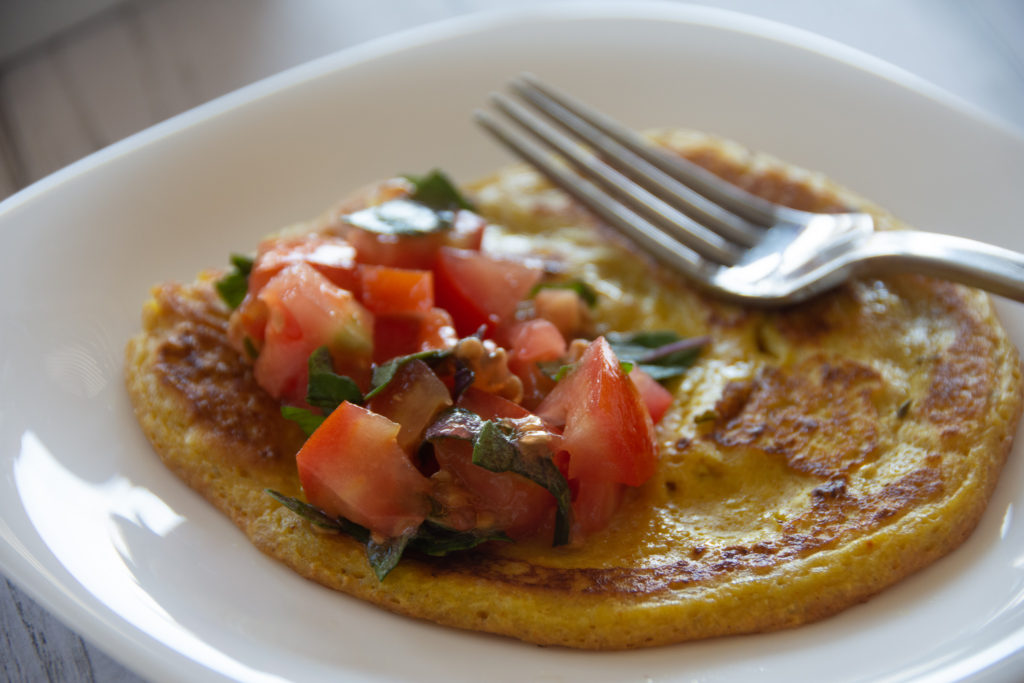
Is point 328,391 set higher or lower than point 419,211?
lower

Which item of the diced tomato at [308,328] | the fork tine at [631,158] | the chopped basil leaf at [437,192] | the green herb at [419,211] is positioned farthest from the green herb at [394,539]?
the fork tine at [631,158]

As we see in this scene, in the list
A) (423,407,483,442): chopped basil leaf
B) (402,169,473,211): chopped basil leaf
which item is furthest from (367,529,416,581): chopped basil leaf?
(402,169,473,211): chopped basil leaf

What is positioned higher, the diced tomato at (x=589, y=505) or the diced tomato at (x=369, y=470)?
the diced tomato at (x=369, y=470)

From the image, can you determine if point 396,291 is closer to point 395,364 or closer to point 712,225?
point 395,364

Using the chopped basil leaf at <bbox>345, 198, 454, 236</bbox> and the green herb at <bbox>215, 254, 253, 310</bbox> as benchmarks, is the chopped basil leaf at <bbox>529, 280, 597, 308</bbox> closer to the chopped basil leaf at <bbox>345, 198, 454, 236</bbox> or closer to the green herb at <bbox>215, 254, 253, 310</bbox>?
the chopped basil leaf at <bbox>345, 198, 454, 236</bbox>

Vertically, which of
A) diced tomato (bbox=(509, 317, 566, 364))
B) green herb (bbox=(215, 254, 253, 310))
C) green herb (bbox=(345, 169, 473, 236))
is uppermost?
green herb (bbox=(345, 169, 473, 236))

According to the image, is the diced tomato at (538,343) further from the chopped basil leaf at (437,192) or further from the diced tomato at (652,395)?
the chopped basil leaf at (437,192)

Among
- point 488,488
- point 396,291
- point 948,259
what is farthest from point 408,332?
point 948,259
